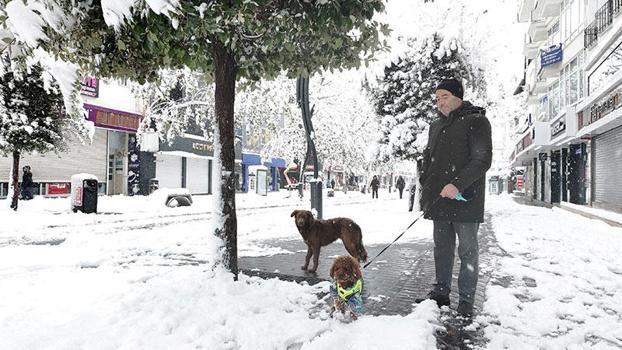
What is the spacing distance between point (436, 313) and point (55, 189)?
23160 mm

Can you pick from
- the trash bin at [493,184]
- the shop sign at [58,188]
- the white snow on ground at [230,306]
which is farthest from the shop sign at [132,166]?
the trash bin at [493,184]

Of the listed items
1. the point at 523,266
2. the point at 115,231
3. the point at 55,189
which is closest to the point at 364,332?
the point at 523,266

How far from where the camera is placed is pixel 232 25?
4148 millimetres

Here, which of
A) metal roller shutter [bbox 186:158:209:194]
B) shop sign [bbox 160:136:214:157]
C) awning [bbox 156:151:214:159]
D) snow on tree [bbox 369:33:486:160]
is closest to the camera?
snow on tree [bbox 369:33:486:160]

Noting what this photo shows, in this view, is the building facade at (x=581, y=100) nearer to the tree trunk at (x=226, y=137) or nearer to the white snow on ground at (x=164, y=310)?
the tree trunk at (x=226, y=137)

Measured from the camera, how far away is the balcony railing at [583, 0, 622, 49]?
50.1 feet

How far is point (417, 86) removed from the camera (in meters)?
14.6

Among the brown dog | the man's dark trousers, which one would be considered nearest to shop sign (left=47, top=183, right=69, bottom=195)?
the brown dog

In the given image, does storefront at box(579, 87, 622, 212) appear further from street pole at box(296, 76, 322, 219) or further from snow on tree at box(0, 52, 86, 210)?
snow on tree at box(0, 52, 86, 210)

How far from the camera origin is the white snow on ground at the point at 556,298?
3395mm

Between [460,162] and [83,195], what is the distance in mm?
14353

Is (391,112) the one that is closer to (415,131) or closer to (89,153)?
(415,131)

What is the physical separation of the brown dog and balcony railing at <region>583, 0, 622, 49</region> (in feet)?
48.4

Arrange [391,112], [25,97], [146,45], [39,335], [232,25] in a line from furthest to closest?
[391,112]
[25,97]
[232,25]
[146,45]
[39,335]
